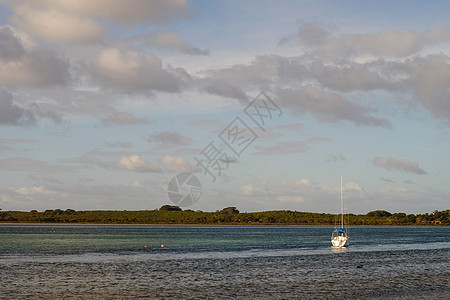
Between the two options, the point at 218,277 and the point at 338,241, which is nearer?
the point at 218,277

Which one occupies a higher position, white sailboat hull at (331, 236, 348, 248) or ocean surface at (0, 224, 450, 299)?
white sailboat hull at (331, 236, 348, 248)

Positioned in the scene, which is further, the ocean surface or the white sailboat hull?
the white sailboat hull

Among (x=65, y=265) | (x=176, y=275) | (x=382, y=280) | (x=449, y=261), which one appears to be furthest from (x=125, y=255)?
(x=449, y=261)

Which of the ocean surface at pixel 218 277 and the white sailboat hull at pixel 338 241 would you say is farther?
the white sailboat hull at pixel 338 241

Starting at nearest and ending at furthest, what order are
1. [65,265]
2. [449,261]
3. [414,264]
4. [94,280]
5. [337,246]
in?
[94,280] < [65,265] < [414,264] < [449,261] < [337,246]

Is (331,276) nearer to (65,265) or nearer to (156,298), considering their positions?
(156,298)

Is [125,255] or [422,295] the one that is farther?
[125,255]

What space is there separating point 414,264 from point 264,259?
748 inches

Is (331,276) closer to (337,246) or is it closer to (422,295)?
(422,295)

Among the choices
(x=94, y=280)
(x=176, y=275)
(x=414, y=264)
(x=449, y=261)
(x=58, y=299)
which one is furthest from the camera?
(x=449, y=261)

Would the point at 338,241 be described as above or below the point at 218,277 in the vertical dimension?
above

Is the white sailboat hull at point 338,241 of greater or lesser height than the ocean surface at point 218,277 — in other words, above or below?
above

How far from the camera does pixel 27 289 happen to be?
42062 mm

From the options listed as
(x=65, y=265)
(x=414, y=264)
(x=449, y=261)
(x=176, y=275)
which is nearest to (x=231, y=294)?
(x=176, y=275)
